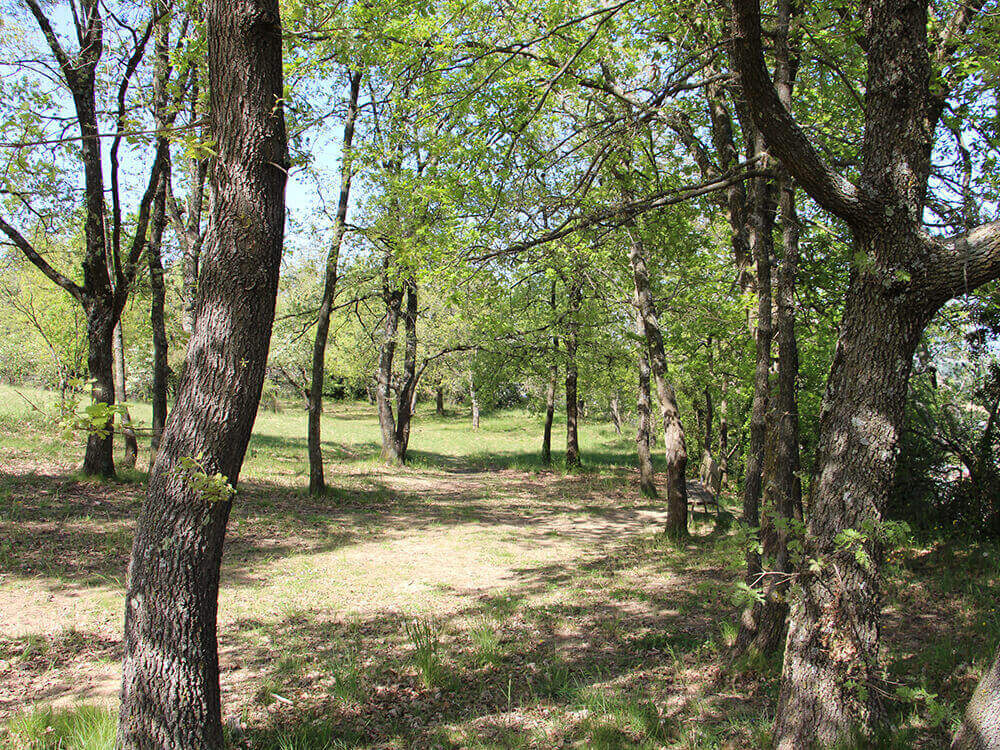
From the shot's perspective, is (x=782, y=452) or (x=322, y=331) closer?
(x=782, y=452)

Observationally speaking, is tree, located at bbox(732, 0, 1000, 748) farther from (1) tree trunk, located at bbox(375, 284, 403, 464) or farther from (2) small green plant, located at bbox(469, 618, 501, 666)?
(1) tree trunk, located at bbox(375, 284, 403, 464)

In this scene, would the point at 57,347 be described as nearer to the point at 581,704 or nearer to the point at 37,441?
the point at 37,441

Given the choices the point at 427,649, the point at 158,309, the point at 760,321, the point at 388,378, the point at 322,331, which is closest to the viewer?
the point at 760,321

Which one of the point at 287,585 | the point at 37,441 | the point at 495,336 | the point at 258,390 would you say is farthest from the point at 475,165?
the point at 37,441

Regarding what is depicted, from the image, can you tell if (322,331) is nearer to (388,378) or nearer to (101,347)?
(101,347)

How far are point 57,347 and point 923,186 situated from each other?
29.0m

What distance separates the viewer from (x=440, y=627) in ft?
21.0

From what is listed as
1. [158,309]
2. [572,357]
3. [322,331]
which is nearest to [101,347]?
→ [158,309]

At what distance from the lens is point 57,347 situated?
24.5 m

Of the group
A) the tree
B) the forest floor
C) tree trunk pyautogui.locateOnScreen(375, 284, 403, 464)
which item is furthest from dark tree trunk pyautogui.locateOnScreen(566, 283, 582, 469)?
the tree

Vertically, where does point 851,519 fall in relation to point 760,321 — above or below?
below

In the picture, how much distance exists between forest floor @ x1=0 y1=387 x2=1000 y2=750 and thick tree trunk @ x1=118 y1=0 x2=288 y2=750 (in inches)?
20.5

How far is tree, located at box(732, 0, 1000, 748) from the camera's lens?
3307 mm

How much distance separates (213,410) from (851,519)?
11.9ft
